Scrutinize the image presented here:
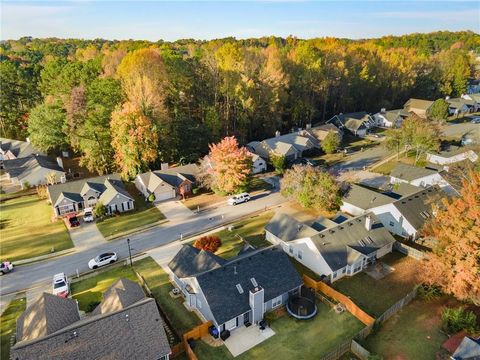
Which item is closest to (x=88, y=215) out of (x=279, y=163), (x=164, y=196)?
(x=164, y=196)

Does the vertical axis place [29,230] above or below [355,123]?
below

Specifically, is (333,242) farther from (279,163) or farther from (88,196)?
(88,196)

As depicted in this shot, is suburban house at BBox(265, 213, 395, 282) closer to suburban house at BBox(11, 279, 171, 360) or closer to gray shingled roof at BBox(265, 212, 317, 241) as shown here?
gray shingled roof at BBox(265, 212, 317, 241)

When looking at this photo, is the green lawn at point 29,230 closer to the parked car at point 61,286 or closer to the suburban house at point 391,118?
the parked car at point 61,286

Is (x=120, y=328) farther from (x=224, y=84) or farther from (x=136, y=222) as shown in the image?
(x=224, y=84)

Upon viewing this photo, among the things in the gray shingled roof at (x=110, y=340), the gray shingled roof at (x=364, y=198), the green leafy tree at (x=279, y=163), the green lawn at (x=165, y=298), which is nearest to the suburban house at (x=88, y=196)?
the green lawn at (x=165, y=298)

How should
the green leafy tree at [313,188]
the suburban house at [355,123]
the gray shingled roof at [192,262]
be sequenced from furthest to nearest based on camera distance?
the suburban house at [355,123] < the green leafy tree at [313,188] < the gray shingled roof at [192,262]
